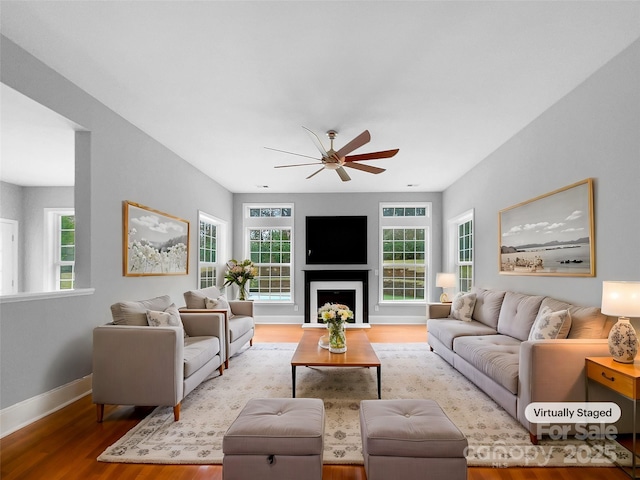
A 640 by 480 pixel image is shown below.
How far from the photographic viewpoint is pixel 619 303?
89.5 inches

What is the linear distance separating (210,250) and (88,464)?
459 centimetres

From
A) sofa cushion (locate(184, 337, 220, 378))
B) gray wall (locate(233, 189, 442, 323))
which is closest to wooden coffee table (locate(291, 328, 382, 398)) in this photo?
sofa cushion (locate(184, 337, 220, 378))

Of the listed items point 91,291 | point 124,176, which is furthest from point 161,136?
point 91,291

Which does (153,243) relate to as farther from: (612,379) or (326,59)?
(612,379)

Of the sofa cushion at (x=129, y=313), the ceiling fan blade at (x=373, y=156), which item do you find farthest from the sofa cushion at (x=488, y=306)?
the sofa cushion at (x=129, y=313)

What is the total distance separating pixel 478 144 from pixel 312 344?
3.32 metres

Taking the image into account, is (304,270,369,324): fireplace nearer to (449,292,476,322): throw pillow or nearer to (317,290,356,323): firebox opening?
(317,290,356,323): firebox opening

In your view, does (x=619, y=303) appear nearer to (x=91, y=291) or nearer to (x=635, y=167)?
(x=635, y=167)

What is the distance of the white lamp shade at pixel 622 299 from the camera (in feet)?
7.33

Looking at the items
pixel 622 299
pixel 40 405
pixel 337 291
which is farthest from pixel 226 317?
pixel 622 299

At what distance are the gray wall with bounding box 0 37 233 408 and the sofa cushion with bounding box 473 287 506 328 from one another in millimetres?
4222

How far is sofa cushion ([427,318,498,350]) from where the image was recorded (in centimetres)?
408

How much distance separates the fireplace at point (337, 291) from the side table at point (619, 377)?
16.1 ft

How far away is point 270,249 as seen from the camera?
7.64 m
